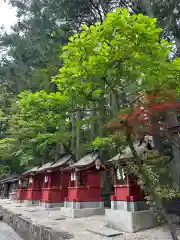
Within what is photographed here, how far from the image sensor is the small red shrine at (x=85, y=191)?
1125 centimetres

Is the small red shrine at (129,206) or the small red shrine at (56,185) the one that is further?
the small red shrine at (56,185)

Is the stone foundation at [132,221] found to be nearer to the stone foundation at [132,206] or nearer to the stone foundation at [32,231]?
the stone foundation at [132,206]

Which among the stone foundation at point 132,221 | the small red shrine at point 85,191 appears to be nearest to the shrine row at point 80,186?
the small red shrine at point 85,191

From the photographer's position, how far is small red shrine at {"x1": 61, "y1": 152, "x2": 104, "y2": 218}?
36.9 feet

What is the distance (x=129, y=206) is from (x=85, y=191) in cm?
428

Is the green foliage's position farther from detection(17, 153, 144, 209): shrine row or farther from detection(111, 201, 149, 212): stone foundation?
detection(111, 201, 149, 212): stone foundation

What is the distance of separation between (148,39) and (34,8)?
50.2ft

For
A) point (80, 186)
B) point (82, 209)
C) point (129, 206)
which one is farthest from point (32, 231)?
point (129, 206)

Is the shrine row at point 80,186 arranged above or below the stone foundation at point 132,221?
above

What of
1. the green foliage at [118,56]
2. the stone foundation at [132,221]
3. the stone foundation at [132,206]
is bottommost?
the stone foundation at [132,221]

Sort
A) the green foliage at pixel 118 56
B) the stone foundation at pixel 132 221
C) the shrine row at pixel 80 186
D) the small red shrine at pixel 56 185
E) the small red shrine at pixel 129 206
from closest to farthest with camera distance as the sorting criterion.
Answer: the green foliage at pixel 118 56 < the stone foundation at pixel 132 221 < the small red shrine at pixel 129 206 < the shrine row at pixel 80 186 < the small red shrine at pixel 56 185

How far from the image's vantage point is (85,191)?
38.5 feet

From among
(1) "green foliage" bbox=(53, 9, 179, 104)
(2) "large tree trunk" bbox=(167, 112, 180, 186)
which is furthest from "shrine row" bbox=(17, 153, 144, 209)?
(1) "green foliage" bbox=(53, 9, 179, 104)

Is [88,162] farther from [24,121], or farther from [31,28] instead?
[31,28]
